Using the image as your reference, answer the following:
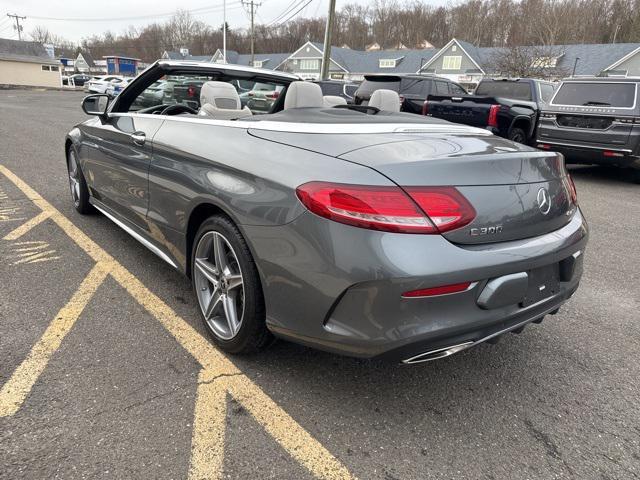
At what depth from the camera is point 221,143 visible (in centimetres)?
257

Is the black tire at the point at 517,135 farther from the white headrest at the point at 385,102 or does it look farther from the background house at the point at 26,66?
the background house at the point at 26,66

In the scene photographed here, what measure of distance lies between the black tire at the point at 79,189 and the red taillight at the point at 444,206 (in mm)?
3917

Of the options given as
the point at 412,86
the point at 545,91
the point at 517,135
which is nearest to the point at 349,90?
the point at 412,86

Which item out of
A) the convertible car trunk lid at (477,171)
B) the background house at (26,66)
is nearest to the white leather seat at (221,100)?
the convertible car trunk lid at (477,171)

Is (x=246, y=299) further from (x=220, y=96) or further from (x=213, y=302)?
(x=220, y=96)

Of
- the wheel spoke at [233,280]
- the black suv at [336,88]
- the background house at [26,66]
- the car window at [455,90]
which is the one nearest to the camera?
the wheel spoke at [233,280]

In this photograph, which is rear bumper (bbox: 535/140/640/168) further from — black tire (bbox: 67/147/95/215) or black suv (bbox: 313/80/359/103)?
black suv (bbox: 313/80/359/103)

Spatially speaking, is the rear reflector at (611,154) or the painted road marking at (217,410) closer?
the painted road marking at (217,410)

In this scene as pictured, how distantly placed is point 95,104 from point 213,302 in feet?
8.42

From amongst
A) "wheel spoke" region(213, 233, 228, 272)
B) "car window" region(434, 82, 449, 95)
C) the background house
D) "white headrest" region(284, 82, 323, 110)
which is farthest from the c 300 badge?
the background house

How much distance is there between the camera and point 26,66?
55281mm

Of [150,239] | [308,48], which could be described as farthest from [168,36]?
[150,239]

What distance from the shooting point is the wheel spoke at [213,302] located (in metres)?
2.66

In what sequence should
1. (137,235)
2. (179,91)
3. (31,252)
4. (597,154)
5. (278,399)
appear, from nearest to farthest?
(278,399)
(137,235)
(31,252)
(179,91)
(597,154)
